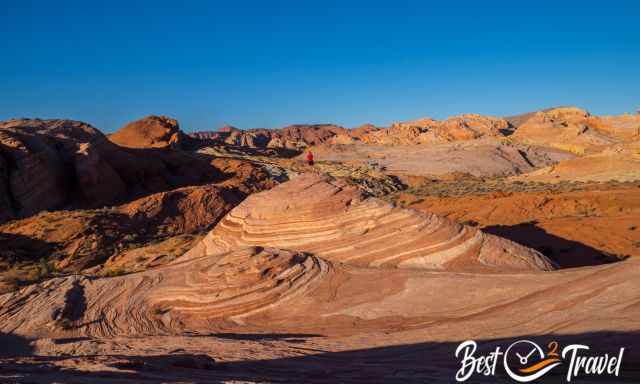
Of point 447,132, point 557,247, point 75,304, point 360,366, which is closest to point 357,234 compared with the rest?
point 360,366

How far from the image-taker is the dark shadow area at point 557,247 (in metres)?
11.7

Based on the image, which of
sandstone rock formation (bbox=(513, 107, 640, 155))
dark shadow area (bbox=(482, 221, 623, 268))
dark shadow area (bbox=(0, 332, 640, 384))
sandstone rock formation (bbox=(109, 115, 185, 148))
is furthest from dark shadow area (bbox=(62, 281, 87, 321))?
sandstone rock formation (bbox=(513, 107, 640, 155))

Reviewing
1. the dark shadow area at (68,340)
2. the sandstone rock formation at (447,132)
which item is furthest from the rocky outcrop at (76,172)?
the sandstone rock formation at (447,132)

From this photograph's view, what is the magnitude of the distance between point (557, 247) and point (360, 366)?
11.2 metres

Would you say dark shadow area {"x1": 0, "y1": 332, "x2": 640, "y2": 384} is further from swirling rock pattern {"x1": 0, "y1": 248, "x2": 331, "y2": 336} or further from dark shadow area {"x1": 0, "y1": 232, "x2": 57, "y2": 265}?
dark shadow area {"x1": 0, "y1": 232, "x2": 57, "y2": 265}

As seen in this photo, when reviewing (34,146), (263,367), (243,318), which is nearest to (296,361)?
(263,367)

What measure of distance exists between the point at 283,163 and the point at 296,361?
3557 cm

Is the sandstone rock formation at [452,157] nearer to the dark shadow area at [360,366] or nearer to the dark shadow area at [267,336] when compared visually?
the dark shadow area at [267,336]

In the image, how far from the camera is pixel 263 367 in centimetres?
342

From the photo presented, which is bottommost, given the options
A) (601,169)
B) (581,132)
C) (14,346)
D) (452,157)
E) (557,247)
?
(14,346)

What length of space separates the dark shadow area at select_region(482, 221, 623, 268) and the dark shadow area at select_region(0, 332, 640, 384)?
8.97 metres

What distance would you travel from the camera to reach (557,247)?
12672 millimetres

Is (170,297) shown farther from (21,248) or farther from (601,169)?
(601,169)

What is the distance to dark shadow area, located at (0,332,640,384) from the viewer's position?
2846mm
